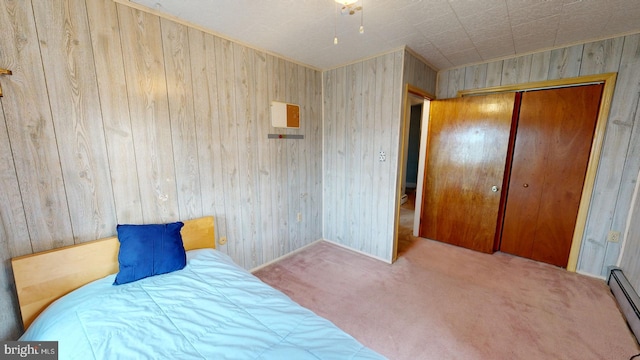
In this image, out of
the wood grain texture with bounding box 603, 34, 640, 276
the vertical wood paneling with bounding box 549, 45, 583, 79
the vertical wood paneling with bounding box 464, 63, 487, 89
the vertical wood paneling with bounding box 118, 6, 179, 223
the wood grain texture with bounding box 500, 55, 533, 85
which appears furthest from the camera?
the vertical wood paneling with bounding box 464, 63, 487, 89

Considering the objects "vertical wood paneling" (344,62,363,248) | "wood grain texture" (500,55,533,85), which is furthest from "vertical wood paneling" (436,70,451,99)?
"vertical wood paneling" (344,62,363,248)

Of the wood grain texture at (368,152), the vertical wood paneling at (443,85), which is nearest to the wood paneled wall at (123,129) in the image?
the wood grain texture at (368,152)

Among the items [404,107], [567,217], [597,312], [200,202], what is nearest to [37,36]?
[200,202]

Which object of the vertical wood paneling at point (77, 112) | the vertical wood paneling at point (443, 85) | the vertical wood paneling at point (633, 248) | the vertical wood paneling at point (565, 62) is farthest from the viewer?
the vertical wood paneling at point (443, 85)

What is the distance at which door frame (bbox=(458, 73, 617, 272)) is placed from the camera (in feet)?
7.41

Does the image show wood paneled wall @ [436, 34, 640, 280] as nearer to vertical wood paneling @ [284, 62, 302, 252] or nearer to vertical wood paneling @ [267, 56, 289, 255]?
vertical wood paneling @ [284, 62, 302, 252]

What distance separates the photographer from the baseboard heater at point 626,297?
66.9 inches

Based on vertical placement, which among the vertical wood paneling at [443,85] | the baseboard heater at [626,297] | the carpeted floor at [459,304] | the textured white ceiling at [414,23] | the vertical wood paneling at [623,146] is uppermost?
the textured white ceiling at [414,23]

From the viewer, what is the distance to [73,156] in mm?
1472

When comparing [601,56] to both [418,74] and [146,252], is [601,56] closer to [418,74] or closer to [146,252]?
[418,74]

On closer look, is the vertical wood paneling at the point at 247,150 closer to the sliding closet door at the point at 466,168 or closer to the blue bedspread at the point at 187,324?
the blue bedspread at the point at 187,324

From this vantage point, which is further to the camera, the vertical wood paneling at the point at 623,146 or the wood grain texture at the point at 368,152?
the wood grain texture at the point at 368,152

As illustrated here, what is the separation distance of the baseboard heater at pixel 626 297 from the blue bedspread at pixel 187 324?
2250 mm

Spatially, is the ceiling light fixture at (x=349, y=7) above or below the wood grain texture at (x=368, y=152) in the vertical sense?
above
